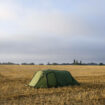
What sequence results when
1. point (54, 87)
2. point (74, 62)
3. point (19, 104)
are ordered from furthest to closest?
1. point (74, 62)
2. point (54, 87)
3. point (19, 104)

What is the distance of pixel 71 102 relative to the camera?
480 inches

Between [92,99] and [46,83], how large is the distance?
682 centimetres

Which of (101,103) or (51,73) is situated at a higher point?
(51,73)

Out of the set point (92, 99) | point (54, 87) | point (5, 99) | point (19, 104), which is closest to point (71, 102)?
point (92, 99)

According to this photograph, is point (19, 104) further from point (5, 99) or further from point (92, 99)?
point (92, 99)

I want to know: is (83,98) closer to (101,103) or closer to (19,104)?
(101,103)

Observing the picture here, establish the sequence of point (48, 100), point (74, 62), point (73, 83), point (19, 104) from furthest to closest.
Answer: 1. point (74, 62)
2. point (73, 83)
3. point (48, 100)
4. point (19, 104)

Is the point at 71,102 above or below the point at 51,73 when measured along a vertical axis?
below

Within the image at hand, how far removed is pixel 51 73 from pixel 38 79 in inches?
55.2

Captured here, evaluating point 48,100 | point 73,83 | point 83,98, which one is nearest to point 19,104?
point 48,100

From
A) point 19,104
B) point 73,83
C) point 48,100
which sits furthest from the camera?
point 73,83

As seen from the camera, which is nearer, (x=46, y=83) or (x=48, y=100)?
(x=48, y=100)

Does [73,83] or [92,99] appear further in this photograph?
[73,83]

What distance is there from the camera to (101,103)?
39.2 feet
